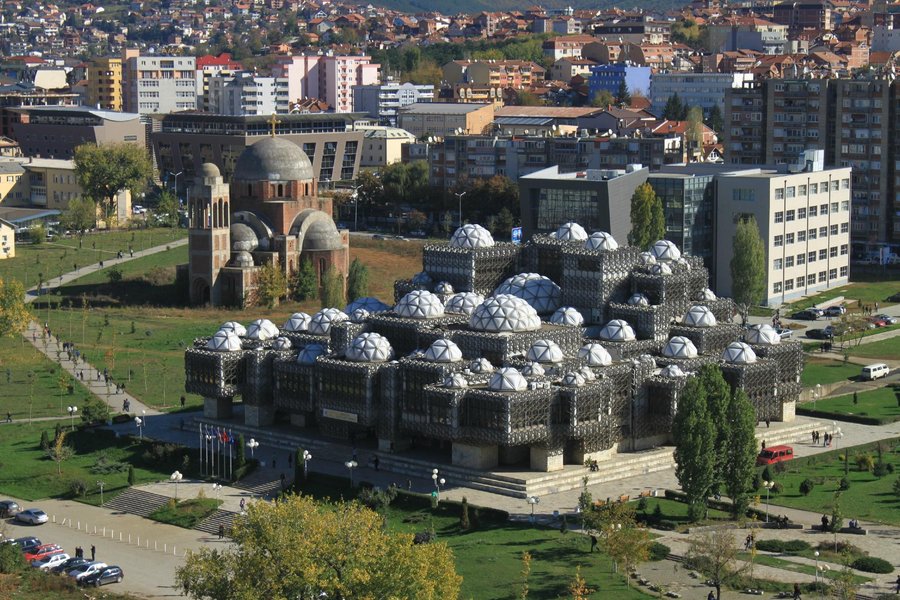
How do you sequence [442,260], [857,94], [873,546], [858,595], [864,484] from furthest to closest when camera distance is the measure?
[857,94] < [442,260] < [864,484] < [873,546] < [858,595]

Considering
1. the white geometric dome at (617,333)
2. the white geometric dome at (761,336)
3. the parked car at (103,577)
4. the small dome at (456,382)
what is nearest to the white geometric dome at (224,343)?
the small dome at (456,382)

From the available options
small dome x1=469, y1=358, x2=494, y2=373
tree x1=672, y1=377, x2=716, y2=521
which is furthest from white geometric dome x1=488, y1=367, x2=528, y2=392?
tree x1=672, y1=377, x2=716, y2=521

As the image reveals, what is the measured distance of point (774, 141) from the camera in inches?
5561

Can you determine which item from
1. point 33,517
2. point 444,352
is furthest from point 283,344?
point 33,517

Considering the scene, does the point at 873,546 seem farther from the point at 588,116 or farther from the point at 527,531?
the point at 588,116

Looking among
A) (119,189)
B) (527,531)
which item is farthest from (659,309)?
(119,189)

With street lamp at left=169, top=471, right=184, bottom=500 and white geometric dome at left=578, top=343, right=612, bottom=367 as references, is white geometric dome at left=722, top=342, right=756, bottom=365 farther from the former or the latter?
street lamp at left=169, top=471, right=184, bottom=500

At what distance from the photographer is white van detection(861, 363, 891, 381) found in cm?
9681

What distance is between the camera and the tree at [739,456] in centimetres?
7069

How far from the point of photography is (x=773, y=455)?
80062 mm

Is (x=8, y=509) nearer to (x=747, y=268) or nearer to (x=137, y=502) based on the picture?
(x=137, y=502)

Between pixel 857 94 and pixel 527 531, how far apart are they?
7423 cm

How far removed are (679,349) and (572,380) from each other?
8639 mm

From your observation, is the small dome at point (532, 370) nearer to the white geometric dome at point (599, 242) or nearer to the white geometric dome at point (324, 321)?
the white geometric dome at point (324, 321)
